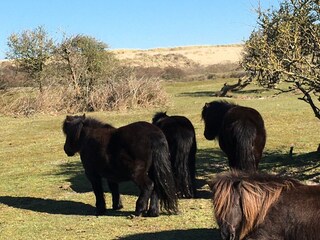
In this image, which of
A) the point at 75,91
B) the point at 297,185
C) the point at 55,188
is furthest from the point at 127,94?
the point at 297,185

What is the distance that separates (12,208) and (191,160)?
140 inches

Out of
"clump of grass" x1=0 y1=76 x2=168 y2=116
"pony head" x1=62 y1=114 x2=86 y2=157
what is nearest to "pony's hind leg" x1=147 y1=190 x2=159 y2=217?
"pony head" x1=62 y1=114 x2=86 y2=157

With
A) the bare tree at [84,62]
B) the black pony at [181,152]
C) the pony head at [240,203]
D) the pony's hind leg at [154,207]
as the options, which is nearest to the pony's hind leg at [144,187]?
the pony's hind leg at [154,207]

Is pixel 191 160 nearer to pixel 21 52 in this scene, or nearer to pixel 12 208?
pixel 12 208

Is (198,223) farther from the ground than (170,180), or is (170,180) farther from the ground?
(170,180)

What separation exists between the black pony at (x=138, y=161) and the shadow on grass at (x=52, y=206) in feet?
1.38

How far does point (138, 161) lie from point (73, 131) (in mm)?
1750

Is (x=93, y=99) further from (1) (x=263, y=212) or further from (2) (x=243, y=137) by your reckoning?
(1) (x=263, y=212)

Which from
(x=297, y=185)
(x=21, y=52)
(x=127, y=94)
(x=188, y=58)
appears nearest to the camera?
(x=297, y=185)

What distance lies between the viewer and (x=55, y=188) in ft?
33.2

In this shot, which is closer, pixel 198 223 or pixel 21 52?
pixel 198 223

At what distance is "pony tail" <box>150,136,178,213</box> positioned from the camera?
705cm

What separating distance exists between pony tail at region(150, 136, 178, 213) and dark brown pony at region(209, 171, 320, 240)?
2.86 metres

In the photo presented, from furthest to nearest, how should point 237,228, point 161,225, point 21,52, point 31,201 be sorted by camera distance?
point 21,52, point 31,201, point 161,225, point 237,228
